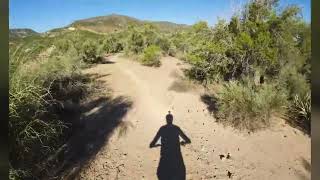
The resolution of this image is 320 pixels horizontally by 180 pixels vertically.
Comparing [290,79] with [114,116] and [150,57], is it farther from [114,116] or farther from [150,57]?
[150,57]

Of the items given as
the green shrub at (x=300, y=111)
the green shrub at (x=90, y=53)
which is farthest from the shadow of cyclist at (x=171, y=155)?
Result: the green shrub at (x=90, y=53)

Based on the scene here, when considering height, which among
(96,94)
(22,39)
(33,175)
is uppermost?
(22,39)

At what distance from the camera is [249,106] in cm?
441

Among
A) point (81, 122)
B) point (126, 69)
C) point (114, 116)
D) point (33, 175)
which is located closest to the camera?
point (33, 175)

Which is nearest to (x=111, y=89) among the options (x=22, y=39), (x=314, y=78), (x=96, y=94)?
(x=96, y=94)

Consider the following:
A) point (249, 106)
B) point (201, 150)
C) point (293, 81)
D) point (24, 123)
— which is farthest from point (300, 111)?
point (24, 123)

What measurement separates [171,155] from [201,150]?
47 cm

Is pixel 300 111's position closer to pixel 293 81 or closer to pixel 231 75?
pixel 293 81

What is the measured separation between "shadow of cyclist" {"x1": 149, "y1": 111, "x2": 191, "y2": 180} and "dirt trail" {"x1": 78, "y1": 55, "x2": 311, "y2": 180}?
0.23 feet

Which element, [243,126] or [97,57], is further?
[97,57]

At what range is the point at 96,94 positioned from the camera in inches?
241

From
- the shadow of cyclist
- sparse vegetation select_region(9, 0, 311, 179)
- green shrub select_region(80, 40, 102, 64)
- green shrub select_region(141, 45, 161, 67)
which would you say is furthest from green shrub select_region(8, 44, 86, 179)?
green shrub select_region(141, 45, 161, 67)

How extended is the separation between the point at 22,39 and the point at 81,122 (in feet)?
7.56

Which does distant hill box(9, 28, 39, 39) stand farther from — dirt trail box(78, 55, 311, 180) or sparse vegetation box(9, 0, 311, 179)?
dirt trail box(78, 55, 311, 180)
